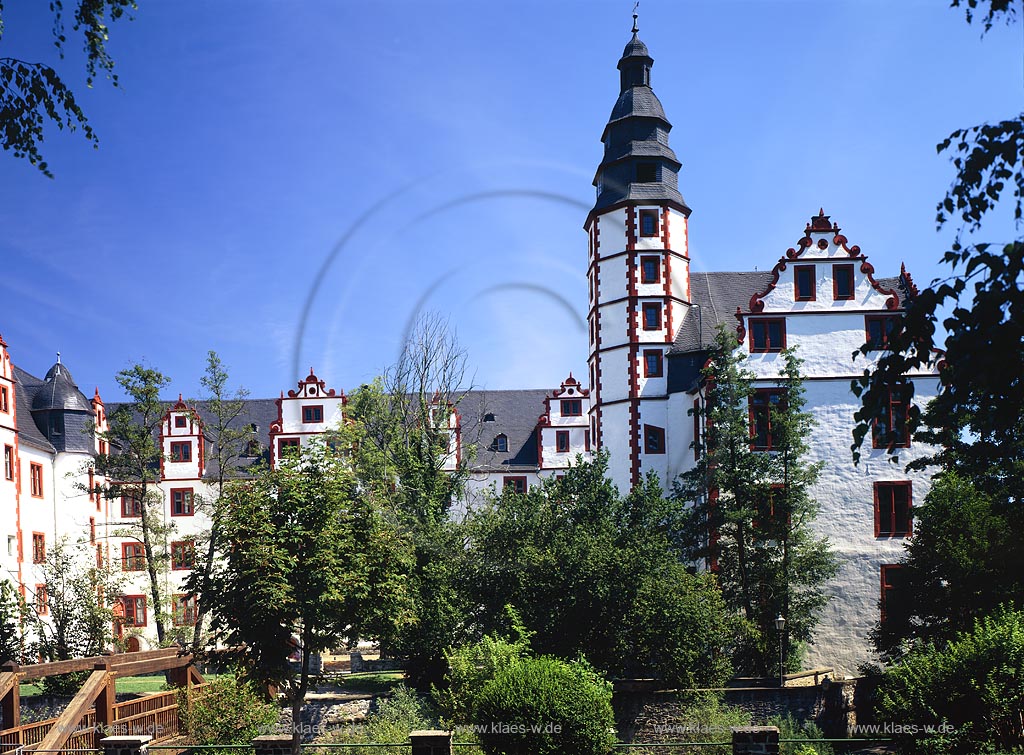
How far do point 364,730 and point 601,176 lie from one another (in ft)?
81.7

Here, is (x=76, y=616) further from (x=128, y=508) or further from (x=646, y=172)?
(x=646, y=172)

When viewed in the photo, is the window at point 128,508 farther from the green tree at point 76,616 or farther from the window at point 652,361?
the window at point 652,361

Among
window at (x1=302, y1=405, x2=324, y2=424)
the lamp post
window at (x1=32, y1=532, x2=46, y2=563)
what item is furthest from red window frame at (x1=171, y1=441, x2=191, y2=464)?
the lamp post

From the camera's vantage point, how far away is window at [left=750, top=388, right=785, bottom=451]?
107 feet

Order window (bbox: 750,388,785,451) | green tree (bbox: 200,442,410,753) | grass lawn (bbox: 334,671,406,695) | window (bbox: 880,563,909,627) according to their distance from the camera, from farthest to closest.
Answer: window (bbox: 750,388,785,451) → window (bbox: 880,563,909,627) → grass lawn (bbox: 334,671,406,695) → green tree (bbox: 200,442,410,753)

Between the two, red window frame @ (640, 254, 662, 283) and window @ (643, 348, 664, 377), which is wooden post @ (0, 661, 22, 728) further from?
red window frame @ (640, 254, 662, 283)

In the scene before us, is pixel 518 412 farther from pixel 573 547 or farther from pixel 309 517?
pixel 309 517

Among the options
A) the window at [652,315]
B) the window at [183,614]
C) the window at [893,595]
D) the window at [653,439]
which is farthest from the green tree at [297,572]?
the window at [652,315]

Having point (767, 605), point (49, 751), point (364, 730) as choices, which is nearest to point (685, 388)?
point (767, 605)

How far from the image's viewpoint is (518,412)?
5706 cm

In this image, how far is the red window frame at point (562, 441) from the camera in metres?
52.8

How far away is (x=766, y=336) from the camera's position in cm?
3406

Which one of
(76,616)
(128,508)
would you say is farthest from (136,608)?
(76,616)

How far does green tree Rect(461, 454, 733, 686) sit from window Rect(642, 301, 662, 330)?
452 inches
